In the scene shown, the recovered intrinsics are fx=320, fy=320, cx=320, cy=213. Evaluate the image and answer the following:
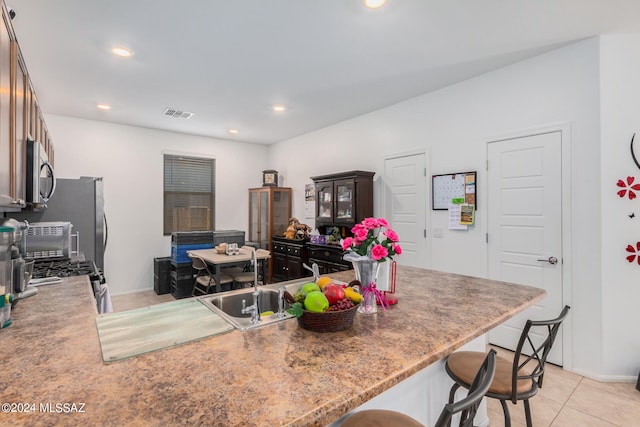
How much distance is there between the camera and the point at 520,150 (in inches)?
119

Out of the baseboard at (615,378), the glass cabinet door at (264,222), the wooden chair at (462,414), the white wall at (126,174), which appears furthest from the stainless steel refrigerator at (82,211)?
the baseboard at (615,378)

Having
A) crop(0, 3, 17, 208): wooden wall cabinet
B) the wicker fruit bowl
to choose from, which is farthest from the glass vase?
crop(0, 3, 17, 208): wooden wall cabinet

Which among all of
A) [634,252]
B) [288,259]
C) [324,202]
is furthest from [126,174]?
[634,252]

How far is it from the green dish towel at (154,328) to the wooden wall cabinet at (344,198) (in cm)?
301

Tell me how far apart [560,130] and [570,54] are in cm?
64

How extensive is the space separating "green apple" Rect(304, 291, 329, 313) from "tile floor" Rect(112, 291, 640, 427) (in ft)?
5.49

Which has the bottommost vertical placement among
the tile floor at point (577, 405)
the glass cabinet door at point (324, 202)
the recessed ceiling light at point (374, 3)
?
the tile floor at point (577, 405)

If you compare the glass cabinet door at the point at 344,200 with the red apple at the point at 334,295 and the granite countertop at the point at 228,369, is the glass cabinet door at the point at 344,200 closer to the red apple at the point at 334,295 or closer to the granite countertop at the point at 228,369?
the granite countertop at the point at 228,369

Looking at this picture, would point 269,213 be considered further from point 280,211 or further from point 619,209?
point 619,209

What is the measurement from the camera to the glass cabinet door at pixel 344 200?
172 inches

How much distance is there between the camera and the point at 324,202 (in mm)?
4887

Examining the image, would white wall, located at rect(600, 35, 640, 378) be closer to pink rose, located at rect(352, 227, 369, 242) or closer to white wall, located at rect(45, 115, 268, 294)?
pink rose, located at rect(352, 227, 369, 242)

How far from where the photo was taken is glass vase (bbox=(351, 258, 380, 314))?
4.97ft

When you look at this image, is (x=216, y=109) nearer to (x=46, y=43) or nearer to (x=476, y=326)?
(x=46, y=43)
